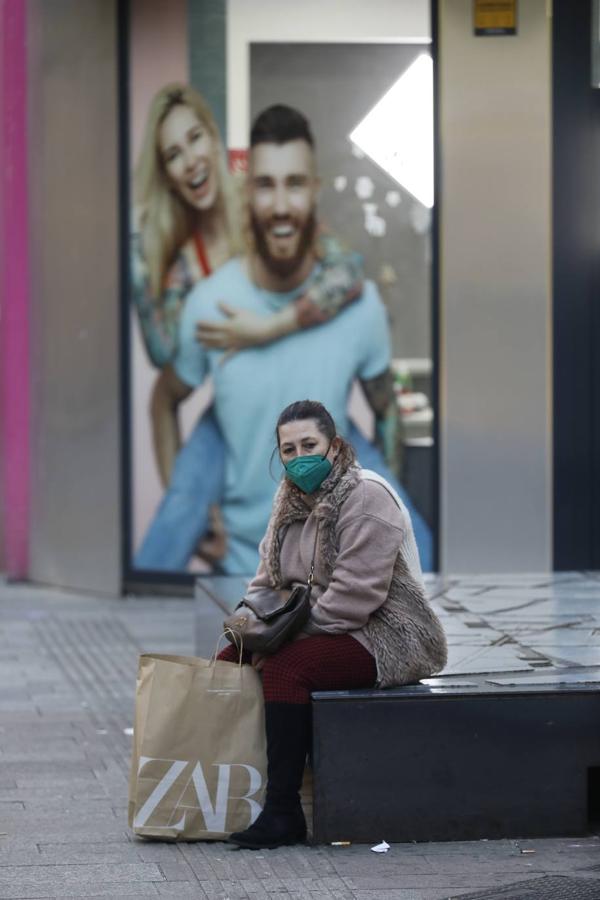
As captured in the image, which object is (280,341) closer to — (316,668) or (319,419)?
(319,419)

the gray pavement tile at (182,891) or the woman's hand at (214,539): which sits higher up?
the woman's hand at (214,539)

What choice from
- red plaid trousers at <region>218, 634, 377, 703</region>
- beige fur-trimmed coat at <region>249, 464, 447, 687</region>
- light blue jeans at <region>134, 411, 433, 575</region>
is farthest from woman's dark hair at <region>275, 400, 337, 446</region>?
light blue jeans at <region>134, 411, 433, 575</region>

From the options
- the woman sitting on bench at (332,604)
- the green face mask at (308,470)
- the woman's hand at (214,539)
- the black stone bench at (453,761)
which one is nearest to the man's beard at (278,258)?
the woman's hand at (214,539)

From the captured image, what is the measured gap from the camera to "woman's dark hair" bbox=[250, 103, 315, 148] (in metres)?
10.1

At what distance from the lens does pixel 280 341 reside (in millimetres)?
10133

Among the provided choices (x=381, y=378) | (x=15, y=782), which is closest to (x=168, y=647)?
(x=381, y=378)

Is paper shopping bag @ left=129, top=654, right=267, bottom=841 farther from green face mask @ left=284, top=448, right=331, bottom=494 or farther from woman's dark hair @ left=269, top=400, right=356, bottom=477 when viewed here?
woman's dark hair @ left=269, top=400, right=356, bottom=477

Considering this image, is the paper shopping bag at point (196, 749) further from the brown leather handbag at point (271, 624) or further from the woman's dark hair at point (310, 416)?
the woman's dark hair at point (310, 416)

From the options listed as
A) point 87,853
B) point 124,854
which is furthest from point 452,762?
point 87,853

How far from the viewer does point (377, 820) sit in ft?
17.7

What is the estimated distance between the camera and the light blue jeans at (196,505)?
10172mm

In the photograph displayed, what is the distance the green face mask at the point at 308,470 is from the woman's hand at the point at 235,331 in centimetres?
468

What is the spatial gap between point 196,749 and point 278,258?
521 centimetres

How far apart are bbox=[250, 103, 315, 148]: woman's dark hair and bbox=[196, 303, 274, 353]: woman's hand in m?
0.98
